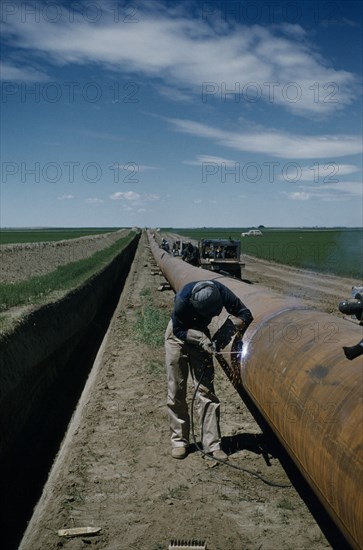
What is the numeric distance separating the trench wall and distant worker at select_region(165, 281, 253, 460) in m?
2.51

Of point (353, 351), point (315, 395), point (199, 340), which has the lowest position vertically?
point (315, 395)

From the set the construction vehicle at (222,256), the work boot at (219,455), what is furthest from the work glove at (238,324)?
the construction vehicle at (222,256)

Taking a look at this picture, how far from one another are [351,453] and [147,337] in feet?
28.8

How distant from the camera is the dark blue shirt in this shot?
5637 mm

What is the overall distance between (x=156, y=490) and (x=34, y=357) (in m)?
4.38

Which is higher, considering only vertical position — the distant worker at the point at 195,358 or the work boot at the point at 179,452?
the distant worker at the point at 195,358

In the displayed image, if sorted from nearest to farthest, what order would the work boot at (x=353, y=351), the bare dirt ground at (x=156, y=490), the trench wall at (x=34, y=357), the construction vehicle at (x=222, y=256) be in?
the work boot at (x=353, y=351), the bare dirt ground at (x=156, y=490), the trench wall at (x=34, y=357), the construction vehicle at (x=222, y=256)

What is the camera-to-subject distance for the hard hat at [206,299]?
17.5ft

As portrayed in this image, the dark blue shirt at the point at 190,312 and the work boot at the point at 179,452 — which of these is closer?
the dark blue shirt at the point at 190,312

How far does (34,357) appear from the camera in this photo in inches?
340

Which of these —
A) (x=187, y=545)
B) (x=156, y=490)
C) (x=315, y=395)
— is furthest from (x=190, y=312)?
(x=187, y=545)

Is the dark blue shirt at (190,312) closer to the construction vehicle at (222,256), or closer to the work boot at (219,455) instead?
the work boot at (219,455)

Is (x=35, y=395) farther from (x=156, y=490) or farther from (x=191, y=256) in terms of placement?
(x=191, y=256)

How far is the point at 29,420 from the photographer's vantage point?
7.76m
